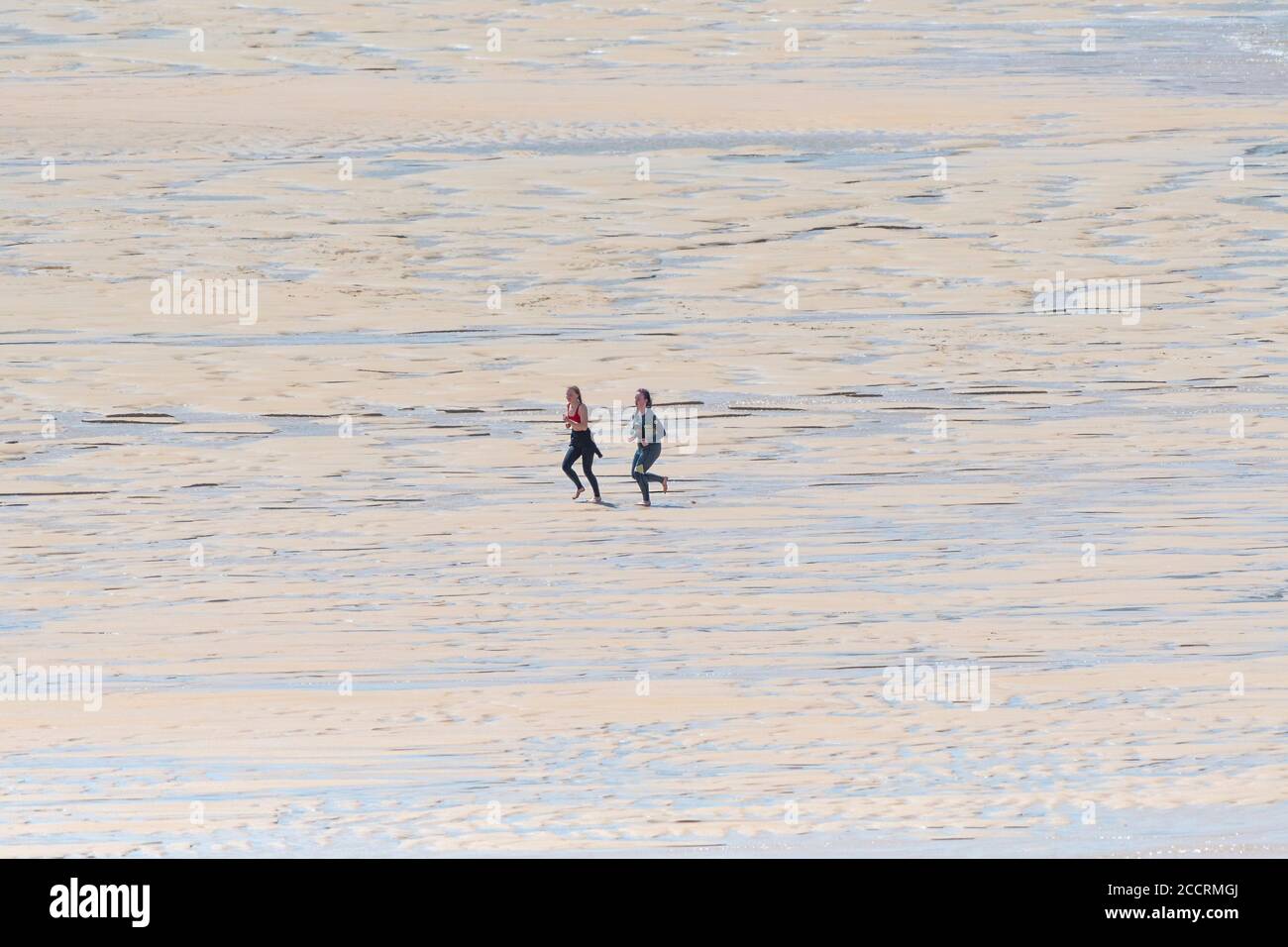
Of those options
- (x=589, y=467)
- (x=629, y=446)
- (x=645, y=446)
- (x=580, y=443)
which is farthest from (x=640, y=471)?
(x=629, y=446)

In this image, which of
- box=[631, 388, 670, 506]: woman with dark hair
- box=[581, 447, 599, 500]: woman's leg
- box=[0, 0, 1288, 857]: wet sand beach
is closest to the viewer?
box=[0, 0, 1288, 857]: wet sand beach

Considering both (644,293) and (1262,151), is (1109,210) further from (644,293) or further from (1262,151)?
(644,293)

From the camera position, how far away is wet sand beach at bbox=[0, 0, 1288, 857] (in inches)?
371

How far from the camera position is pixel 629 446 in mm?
17344

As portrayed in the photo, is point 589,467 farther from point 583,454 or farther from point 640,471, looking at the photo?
point 640,471

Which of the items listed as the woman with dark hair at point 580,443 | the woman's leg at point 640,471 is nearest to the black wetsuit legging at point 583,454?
the woman with dark hair at point 580,443

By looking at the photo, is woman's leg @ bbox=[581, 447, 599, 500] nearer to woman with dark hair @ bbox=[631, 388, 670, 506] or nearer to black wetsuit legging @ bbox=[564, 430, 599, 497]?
black wetsuit legging @ bbox=[564, 430, 599, 497]

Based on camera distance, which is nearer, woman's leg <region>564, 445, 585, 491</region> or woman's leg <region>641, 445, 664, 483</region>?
woman's leg <region>641, 445, 664, 483</region>

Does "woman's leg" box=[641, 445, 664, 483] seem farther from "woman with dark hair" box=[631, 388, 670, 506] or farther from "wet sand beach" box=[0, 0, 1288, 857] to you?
"wet sand beach" box=[0, 0, 1288, 857]

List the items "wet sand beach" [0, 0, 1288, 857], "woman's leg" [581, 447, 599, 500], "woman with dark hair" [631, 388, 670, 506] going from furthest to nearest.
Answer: "woman's leg" [581, 447, 599, 500], "woman with dark hair" [631, 388, 670, 506], "wet sand beach" [0, 0, 1288, 857]

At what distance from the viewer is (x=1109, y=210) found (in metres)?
24.0

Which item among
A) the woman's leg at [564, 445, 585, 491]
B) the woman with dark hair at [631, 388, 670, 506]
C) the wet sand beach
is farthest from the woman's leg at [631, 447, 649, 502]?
the woman's leg at [564, 445, 585, 491]

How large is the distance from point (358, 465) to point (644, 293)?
5.92 m
